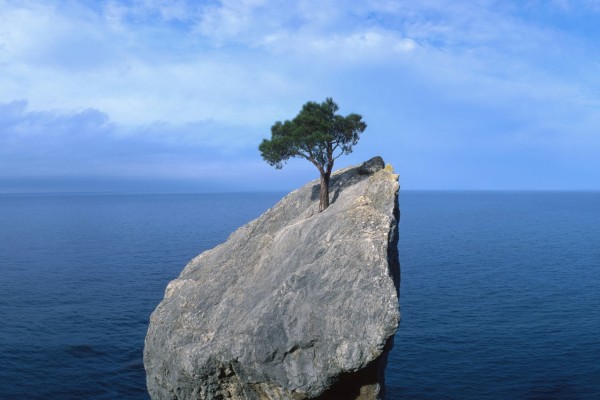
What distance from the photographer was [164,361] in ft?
115

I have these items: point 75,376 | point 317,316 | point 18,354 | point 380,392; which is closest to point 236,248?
point 317,316

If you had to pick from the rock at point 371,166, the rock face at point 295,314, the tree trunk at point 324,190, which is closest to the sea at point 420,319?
the rock face at point 295,314

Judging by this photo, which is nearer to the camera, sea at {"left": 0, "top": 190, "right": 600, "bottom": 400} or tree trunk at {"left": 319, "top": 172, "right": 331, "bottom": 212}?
tree trunk at {"left": 319, "top": 172, "right": 331, "bottom": 212}

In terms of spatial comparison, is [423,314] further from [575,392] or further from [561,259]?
[561,259]

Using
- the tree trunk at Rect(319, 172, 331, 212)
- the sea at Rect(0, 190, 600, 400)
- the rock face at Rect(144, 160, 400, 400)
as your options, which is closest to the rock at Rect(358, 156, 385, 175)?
the rock face at Rect(144, 160, 400, 400)

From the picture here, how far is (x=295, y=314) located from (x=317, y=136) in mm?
13885

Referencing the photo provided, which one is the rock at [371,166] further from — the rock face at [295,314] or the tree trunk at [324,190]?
the tree trunk at [324,190]

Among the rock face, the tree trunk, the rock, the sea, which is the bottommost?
the sea

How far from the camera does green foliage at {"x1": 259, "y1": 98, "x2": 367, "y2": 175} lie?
38000 mm

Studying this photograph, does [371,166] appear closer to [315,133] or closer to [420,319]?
[315,133]

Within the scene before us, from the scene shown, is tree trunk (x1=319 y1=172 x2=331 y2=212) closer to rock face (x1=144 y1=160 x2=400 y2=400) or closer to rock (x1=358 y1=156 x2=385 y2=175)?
rock face (x1=144 y1=160 x2=400 y2=400)

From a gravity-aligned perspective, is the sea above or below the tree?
below

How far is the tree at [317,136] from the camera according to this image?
38000mm

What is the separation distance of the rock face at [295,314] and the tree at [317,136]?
9.38ft
